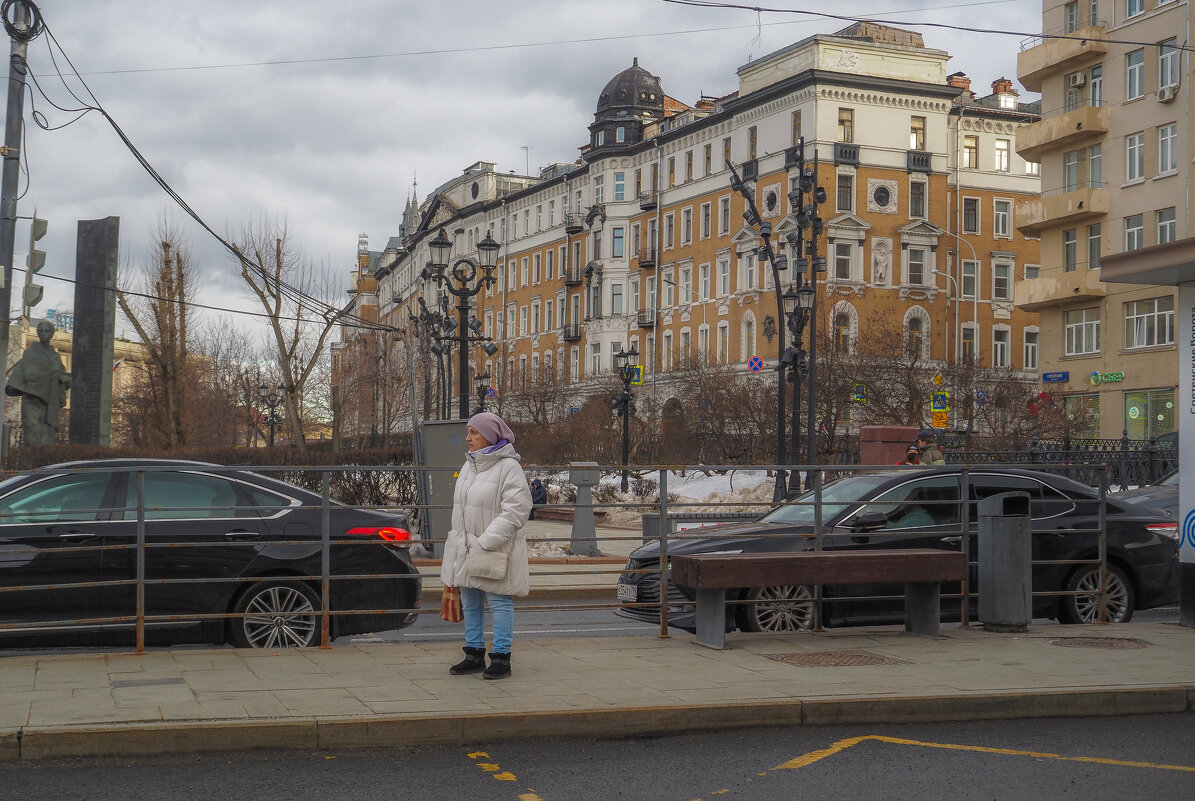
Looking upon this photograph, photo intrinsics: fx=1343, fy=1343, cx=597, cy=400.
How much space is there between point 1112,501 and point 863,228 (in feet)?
176

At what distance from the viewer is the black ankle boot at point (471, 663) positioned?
913 cm

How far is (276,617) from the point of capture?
10.3m

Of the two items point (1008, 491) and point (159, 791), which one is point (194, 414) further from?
point (159, 791)

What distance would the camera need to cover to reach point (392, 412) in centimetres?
7894

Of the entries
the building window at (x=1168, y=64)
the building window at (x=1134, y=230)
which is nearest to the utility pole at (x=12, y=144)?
the building window at (x=1168, y=64)

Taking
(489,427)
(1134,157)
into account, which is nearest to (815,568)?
(489,427)

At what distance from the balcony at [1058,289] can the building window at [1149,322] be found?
160 cm

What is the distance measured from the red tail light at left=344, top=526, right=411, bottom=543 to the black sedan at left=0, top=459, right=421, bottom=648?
0.01 meters

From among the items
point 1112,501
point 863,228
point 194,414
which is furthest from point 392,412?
point 1112,501

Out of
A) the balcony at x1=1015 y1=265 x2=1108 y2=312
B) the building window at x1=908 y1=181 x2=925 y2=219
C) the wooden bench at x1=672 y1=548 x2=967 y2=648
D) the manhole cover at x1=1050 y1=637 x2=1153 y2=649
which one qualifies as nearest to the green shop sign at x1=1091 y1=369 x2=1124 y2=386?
the balcony at x1=1015 y1=265 x2=1108 y2=312

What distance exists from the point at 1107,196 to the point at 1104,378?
709cm

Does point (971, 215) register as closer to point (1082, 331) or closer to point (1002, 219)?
point (1002, 219)

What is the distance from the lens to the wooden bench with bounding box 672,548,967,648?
1024 centimetres

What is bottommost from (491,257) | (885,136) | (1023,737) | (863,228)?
(1023,737)
